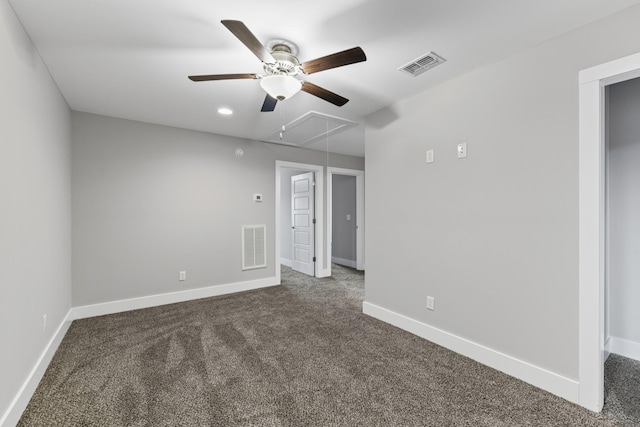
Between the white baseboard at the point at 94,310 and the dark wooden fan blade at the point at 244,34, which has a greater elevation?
the dark wooden fan blade at the point at 244,34

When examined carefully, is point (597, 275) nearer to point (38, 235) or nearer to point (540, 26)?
point (540, 26)

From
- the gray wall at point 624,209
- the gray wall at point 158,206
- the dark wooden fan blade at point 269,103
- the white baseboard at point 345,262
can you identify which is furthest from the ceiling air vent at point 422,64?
the white baseboard at point 345,262

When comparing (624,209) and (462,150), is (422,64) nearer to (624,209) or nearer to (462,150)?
(462,150)

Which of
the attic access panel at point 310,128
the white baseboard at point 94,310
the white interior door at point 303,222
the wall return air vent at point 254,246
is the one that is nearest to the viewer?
the white baseboard at point 94,310

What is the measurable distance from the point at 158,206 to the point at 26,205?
1.90m

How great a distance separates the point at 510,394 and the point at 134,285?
408cm

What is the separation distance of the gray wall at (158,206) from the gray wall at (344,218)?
2221mm

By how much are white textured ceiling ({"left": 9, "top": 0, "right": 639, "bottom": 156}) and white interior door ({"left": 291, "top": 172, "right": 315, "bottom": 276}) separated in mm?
2752

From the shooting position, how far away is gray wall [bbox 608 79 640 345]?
2.35m

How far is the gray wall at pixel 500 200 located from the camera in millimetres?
1874

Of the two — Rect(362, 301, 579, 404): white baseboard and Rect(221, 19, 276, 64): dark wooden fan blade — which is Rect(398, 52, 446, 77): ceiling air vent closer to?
Rect(221, 19, 276, 64): dark wooden fan blade

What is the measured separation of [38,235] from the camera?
213 centimetres

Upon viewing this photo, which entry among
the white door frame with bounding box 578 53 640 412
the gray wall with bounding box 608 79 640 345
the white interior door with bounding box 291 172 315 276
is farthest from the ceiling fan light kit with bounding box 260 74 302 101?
the white interior door with bounding box 291 172 315 276

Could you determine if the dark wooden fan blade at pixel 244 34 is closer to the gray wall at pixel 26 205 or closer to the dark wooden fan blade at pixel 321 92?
the dark wooden fan blade at pixel 321 92
